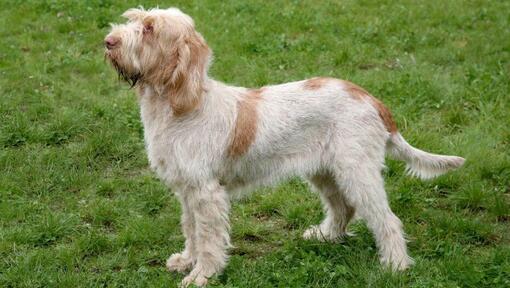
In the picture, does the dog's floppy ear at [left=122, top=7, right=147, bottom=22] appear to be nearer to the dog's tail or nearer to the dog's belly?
the dog's belly

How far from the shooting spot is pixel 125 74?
4527 mm

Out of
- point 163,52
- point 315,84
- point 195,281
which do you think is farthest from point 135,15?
point 195,281

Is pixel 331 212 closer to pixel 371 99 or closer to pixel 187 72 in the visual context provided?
pixel 371 99

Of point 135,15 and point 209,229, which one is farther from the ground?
point 135,15

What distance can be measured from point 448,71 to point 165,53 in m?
4.64

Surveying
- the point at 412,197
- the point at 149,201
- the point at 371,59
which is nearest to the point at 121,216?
the point at 149,201

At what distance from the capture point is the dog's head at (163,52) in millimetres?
4430

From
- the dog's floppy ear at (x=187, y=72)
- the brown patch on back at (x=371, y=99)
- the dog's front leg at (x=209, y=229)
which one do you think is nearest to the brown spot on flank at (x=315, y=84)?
the brown patch on back at (x=371, y=99)

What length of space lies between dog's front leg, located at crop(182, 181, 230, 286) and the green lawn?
0.13 m

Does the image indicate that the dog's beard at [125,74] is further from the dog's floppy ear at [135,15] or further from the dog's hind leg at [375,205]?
the dog's hind leg at [375,205]

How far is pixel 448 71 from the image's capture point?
8.17 metres

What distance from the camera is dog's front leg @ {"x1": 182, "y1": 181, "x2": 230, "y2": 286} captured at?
464cm

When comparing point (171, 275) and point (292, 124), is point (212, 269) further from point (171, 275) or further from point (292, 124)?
point (292, 124)

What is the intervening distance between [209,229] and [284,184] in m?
1.56
